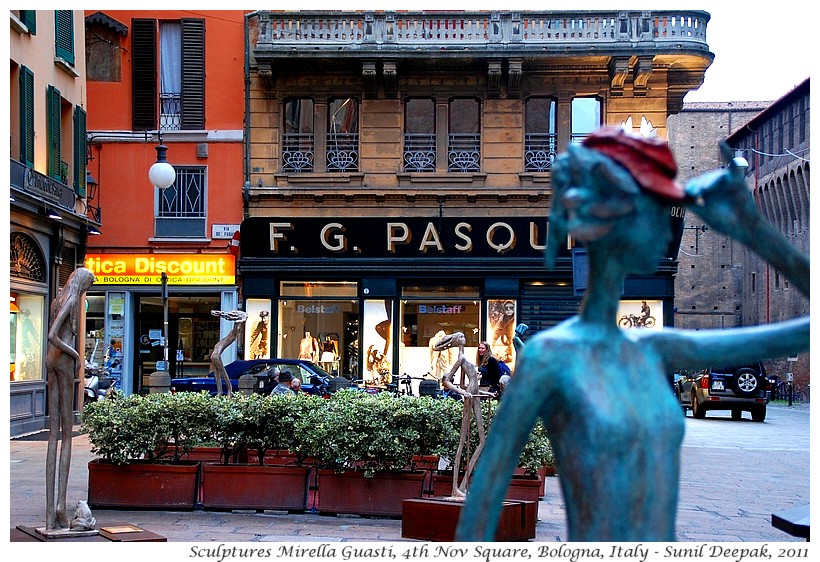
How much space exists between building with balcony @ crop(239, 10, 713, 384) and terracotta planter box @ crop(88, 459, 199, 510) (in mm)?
15174

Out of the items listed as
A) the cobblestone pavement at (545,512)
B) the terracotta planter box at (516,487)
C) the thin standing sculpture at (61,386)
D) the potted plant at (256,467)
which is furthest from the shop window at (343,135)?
the thin standing sculpture at (61,386)

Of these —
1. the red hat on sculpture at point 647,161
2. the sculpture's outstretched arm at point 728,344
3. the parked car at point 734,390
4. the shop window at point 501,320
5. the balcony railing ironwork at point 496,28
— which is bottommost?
the parked car at point 734,390

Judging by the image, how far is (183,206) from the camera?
87.1 feet

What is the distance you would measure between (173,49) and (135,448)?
1830 centimetres

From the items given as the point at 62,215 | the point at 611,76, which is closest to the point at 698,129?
the point at 611,76

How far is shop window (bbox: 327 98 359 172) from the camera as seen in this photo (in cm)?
2636

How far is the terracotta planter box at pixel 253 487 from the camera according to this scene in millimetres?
10445

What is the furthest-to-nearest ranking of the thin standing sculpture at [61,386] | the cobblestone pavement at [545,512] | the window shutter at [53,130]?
the window shutter at [53,130]
the cobblestone pavement at [545,512]
the thin standing sculpture at [61,386]

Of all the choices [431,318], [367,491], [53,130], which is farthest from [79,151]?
[367,491]

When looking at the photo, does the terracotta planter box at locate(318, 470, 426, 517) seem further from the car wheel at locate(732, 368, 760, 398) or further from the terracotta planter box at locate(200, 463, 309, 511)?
the car wheel at locate(732, 368, 760, 398)

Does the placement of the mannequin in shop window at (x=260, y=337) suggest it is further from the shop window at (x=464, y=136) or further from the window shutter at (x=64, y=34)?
the window shutter at (x=64, y=34)

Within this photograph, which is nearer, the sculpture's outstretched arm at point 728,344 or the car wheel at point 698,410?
the sculpture's outstretched arm at point 728,344

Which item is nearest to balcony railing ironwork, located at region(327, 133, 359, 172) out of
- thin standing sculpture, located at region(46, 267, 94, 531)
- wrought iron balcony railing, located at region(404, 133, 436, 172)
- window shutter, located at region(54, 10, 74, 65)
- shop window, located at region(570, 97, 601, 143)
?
wrought iron balcony railing, located at region(404, 133, 436, 172)

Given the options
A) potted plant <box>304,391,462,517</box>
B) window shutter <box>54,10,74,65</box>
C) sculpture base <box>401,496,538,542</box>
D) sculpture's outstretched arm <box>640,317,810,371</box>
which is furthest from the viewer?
window shutter <box>54,10,74,65</box>
